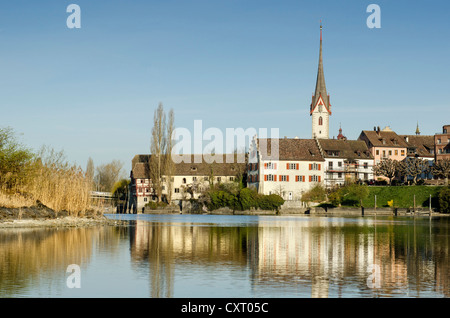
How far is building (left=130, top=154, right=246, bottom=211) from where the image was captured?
110938mm

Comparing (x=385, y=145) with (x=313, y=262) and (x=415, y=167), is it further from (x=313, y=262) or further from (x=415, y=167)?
(x=313, y=262)

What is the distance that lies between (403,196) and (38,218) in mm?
64274

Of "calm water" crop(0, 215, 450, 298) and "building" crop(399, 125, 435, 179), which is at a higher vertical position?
"building" crop(399, 125, 435, 179)

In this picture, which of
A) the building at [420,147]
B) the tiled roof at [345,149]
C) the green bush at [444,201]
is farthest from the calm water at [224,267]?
the building at [420,147]

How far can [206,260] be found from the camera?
83.2ft

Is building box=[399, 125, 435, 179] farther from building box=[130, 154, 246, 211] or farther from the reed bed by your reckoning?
the reed bed

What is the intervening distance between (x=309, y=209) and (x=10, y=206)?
55173 mm

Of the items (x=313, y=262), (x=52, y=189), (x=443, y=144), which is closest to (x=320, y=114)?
(x=443, y=144)

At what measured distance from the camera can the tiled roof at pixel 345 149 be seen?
11081 centimetres

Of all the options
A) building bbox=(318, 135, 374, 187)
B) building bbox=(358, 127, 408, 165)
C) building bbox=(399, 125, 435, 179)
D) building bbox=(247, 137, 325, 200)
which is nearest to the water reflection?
building bbox=(247, 137, 325, 200)

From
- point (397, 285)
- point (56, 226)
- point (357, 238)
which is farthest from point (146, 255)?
point (56, 226)

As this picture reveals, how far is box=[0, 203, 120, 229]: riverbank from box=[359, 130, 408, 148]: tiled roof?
82138 mm

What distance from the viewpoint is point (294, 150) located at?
354ft

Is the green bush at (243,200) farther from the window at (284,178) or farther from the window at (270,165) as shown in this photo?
the window at (284,178)
